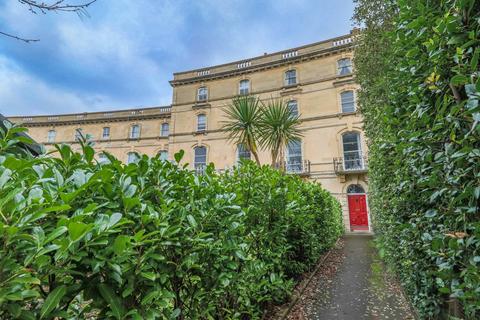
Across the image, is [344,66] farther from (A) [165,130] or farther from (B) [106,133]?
(B) [106,133]

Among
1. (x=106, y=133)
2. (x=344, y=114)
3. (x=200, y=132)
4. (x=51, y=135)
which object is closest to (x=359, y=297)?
(x=344, y=114)

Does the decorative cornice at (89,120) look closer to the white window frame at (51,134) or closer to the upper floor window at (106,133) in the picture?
the white window frame at (51,134)

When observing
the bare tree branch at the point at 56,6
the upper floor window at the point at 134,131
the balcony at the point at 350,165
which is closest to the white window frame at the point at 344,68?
the balcony at the point at 350,165

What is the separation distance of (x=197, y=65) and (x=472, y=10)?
69.4ft

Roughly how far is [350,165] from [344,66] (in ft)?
20.1

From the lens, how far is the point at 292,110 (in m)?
13.3

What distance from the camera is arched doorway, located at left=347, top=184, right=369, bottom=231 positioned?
45.6 feet

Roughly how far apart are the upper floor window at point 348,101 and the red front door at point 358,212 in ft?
16.9

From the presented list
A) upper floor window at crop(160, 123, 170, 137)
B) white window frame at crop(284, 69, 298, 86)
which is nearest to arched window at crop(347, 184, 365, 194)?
white window frame at crop(284, 69, 298, 86)

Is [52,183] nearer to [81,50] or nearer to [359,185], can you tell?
[81,50]

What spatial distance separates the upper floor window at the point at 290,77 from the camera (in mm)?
16609

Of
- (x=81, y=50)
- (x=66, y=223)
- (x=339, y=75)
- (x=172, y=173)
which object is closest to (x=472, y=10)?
(x=172, y=173)

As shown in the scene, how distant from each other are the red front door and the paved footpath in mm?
8448

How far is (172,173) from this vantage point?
1.52m
